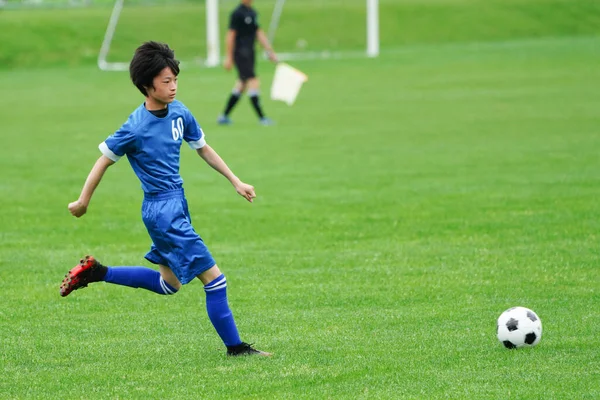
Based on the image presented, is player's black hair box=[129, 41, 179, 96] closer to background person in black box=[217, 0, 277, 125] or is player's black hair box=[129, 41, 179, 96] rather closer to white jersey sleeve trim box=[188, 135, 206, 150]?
white jersey sleeve trim box=[188, 135, 206, 150]

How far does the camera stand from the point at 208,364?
20.6ft

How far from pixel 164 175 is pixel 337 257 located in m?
3.48

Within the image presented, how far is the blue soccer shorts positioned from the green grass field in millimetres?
561

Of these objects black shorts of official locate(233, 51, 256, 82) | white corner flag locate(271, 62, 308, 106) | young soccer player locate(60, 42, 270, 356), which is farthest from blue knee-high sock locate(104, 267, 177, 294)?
black shorts of official locate(233, 51, 256, 82)

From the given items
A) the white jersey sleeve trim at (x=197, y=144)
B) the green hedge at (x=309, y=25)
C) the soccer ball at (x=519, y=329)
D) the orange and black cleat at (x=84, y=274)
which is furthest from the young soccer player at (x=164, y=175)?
the green hedge at (x=309, y=25)

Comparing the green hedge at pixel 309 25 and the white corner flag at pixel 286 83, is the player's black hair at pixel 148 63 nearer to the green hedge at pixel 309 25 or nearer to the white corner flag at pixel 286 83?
the white corner flag at pixel 286 83

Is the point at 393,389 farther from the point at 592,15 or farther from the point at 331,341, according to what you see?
the point at 592,15

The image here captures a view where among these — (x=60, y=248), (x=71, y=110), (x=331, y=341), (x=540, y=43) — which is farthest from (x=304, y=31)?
(x=331, y=341)

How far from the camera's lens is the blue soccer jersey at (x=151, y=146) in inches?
246

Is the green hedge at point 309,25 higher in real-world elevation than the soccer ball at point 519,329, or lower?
higher

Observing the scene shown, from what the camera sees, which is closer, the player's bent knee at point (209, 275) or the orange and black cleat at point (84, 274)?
the player's bent knee at point (209, 275)

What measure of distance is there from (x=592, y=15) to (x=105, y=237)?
4266 cm

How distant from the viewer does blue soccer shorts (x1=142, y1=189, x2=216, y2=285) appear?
20.4ft

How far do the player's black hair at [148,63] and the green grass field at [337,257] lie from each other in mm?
1625
